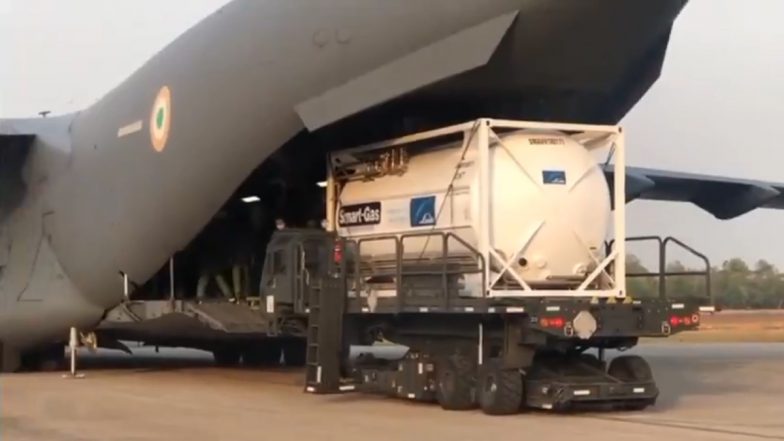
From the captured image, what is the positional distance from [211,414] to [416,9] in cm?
523

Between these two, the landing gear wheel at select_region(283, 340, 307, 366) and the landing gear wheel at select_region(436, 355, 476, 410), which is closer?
the landing gear wheel at select_region(436, 355, 476, 410)

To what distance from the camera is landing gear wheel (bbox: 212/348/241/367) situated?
2252cm

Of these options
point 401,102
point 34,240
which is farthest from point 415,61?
point 34,240

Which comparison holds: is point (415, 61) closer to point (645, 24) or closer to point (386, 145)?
point (386, 145)

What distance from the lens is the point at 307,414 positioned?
13453 mm

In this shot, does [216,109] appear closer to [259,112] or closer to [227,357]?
[259,112]

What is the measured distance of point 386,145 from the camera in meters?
15.1

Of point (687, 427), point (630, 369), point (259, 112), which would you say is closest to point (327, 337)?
point (259, 112)

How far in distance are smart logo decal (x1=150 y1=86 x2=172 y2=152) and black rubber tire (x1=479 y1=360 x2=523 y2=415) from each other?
656cm

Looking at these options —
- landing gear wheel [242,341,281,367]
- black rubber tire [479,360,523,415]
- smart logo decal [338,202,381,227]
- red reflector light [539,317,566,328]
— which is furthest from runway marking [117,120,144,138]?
red reflector light [539,317,566,328]

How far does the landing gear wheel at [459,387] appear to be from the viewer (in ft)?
44.9

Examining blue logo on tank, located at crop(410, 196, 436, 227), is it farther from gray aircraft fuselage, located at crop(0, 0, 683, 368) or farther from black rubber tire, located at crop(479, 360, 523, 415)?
black rubber tire, located at crop(479, 360, 523, 415)

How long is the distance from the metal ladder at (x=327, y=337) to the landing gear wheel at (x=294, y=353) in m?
6.90

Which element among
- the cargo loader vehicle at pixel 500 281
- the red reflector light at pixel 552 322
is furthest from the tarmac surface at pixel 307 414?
the red reflector light at pixel 552 322
